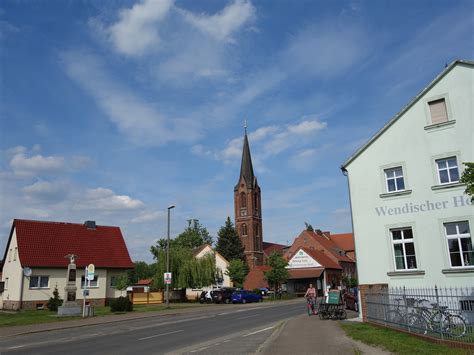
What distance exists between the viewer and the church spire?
92250 mm

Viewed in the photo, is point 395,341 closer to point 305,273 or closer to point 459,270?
point 459,270

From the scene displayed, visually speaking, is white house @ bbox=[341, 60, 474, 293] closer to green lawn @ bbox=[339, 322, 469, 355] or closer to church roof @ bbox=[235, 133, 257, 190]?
green lawn @ bbox=[339, 322, 469, 355]

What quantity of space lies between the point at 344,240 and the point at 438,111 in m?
77.1

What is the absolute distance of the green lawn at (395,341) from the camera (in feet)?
34.1

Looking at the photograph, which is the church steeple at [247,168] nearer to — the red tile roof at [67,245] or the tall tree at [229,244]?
the tall tree at [229,244]

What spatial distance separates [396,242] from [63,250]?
29194 millimetres

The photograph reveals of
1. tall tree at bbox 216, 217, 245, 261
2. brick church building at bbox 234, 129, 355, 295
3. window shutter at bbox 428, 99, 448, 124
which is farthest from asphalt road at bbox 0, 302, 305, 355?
tall tree at bbox 216, 217, 245, 261

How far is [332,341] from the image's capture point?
12.8m

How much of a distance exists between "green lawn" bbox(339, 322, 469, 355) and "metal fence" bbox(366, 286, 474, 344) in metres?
0.50

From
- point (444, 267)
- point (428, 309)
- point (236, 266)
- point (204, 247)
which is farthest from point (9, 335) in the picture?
point (204, 247)

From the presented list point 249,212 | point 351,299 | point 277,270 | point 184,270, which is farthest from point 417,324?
point 249,212

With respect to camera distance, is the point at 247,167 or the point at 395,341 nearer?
the point at 395,341

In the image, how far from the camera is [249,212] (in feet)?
297

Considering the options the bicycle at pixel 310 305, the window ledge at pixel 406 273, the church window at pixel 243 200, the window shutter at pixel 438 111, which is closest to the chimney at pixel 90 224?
the bicycle at pixel 310 305
